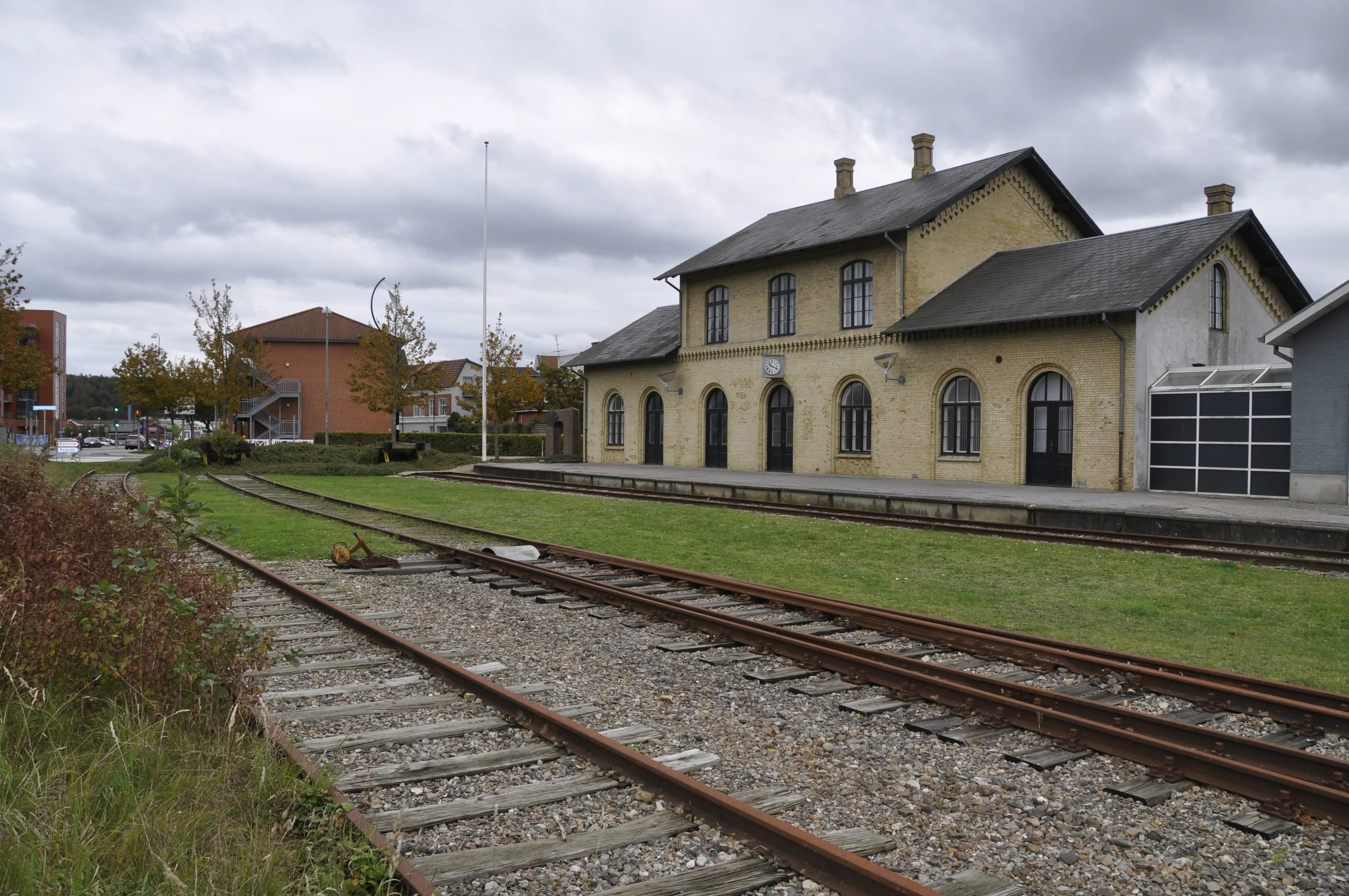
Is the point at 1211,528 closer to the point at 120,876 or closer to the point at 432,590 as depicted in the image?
the point at 432,590

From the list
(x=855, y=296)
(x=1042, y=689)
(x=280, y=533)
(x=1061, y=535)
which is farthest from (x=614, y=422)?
(x=1042, y=689)

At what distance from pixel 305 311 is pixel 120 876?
258 feet

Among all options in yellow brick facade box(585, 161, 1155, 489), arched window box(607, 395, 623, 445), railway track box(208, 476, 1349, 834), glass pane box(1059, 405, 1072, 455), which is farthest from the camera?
arched window box(607, 395, 623, 445)

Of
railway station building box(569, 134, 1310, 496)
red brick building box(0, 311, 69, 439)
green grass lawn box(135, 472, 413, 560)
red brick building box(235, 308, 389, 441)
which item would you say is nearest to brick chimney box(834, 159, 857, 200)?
railway station building box(569, 134, 1310, 496)

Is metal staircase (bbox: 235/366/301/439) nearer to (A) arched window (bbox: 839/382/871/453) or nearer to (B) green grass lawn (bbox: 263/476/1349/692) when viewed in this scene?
(A) arched window (bbox: 839/382/871/453)

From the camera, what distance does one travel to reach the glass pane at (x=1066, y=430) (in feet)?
80.1

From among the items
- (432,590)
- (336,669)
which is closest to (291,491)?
(432,590)

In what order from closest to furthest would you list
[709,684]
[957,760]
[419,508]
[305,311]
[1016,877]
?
1. [1016,877]
2. [957,760]
3. [709,684]
4. [419,508]
5. [305,311]

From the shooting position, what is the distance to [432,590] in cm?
1012

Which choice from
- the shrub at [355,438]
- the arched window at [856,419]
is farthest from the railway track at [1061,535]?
the shrub at [355,438]

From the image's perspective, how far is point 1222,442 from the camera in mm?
22078

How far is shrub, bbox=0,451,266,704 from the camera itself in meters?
5.10

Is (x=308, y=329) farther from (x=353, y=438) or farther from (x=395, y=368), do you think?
(x=395, y=368)

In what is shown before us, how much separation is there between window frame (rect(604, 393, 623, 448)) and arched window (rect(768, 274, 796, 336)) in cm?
878
